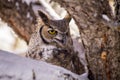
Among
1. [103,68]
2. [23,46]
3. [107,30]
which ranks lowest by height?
[23,46]

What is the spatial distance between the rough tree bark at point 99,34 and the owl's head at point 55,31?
1.64 ft

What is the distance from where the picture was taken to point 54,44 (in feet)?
5.30

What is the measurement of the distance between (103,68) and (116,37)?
0.34ft

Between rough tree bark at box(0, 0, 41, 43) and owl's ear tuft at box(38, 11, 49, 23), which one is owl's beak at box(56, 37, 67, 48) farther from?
rough tree bark at box(0, 0, 41, 43)

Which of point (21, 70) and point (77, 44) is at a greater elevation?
point (21, 70)

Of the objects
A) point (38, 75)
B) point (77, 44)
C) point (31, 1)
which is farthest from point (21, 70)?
point (31, 1)

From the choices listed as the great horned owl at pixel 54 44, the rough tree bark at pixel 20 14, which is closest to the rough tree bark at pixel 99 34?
the great horned owl at pixel 54 44

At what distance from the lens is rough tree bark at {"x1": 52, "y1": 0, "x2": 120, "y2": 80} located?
0.92 meters

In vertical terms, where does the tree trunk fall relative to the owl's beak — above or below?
above

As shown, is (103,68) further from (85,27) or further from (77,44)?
(77,44)

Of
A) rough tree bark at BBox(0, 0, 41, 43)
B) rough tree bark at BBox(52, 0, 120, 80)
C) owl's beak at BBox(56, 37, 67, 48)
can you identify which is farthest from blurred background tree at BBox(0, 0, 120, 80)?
rough tree bark at BBox(0, 0, 41, 43)

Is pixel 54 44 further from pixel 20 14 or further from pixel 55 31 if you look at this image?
pixel 20 14

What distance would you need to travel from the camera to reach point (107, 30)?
0.93 m

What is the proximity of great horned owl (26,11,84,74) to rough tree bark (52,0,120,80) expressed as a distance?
408mm
